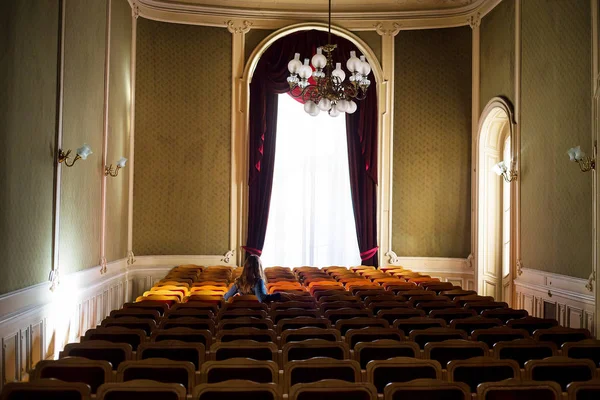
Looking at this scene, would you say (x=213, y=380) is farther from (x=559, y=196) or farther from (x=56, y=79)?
(x=559, y=196)

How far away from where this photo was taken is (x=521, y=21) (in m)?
12.4

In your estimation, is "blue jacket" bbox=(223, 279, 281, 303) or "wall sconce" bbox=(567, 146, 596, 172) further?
"wall sconce" bbox=(567, 146, 596, 172)

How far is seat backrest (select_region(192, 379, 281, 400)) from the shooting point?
3820 mm

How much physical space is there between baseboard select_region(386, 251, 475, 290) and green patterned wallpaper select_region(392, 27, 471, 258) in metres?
0.15

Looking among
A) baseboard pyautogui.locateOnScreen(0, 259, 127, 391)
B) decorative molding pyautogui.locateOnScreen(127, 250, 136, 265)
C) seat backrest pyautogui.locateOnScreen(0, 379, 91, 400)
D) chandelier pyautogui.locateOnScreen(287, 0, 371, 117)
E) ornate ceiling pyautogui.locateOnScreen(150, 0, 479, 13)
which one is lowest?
baseboard pyautogui.locateOnScreen(0, 259, 127, 391)

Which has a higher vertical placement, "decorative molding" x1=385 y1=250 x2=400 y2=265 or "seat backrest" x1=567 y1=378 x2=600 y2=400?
"decorative molding" x1=385 y1=250 x2=400 y2=265

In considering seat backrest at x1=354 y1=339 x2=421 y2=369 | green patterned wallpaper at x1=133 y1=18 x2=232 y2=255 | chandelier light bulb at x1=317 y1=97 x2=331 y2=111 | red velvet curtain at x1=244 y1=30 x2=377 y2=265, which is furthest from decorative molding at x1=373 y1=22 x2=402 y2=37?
seat backrest at x1=354 y1=339 x2=421 y2=369

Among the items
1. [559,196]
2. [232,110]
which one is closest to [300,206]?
[232,110]

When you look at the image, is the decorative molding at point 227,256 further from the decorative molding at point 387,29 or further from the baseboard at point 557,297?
the baseboard at point 557,297

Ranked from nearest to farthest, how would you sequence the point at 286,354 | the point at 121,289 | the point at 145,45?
1. the point at 286,354
2. the point at 121,289
3. the point at 145,45

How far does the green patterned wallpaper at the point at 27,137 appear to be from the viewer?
Result: 23.2ft

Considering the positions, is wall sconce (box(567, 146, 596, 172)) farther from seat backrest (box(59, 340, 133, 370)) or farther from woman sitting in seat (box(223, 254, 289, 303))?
seat backrest (box(59, 340, 133, 370))

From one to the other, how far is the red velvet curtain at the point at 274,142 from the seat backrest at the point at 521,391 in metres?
11.9

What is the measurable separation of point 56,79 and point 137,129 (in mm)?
6305
